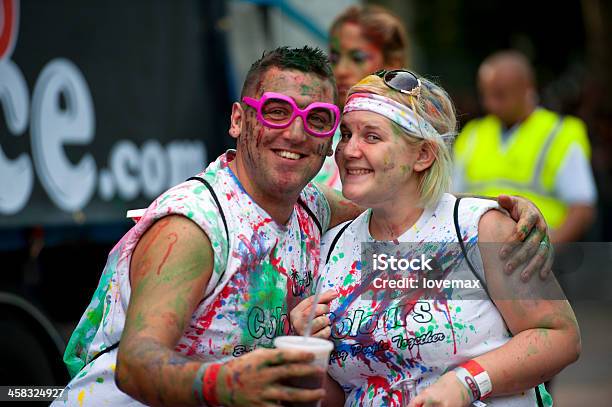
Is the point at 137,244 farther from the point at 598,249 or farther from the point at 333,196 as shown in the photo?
the point at 598,249

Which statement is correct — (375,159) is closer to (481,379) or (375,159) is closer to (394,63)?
(481,379)

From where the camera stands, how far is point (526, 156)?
611cm

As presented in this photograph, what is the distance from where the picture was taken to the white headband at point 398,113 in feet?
9.96

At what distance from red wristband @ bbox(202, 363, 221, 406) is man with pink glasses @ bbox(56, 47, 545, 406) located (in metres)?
0.09

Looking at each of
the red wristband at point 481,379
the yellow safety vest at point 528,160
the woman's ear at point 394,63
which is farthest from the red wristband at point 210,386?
the yellow safety vest at point 528,160

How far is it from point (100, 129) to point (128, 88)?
0.37 meters

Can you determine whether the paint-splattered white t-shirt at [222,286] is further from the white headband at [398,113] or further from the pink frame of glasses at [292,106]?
the white headband at [398,113]

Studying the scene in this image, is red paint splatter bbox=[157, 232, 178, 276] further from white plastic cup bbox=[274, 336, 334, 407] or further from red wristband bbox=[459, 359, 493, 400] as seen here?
red wristband bbox=[459, 359, 493, 400]

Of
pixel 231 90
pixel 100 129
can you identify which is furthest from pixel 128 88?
pixel 231 90

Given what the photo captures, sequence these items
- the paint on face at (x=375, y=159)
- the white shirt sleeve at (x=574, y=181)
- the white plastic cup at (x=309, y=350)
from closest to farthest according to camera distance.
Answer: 1. the white plastic cup at (x=309, y=350)
2. the paint on face at (x=375, y=159)
3. the white shirt sleeve at (x=574, y=181)

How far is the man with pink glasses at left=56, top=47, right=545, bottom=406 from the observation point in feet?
8.60

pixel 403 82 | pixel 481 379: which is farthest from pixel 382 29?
pixel 481 379

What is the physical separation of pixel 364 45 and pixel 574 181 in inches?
81.3

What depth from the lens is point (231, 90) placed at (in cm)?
614
